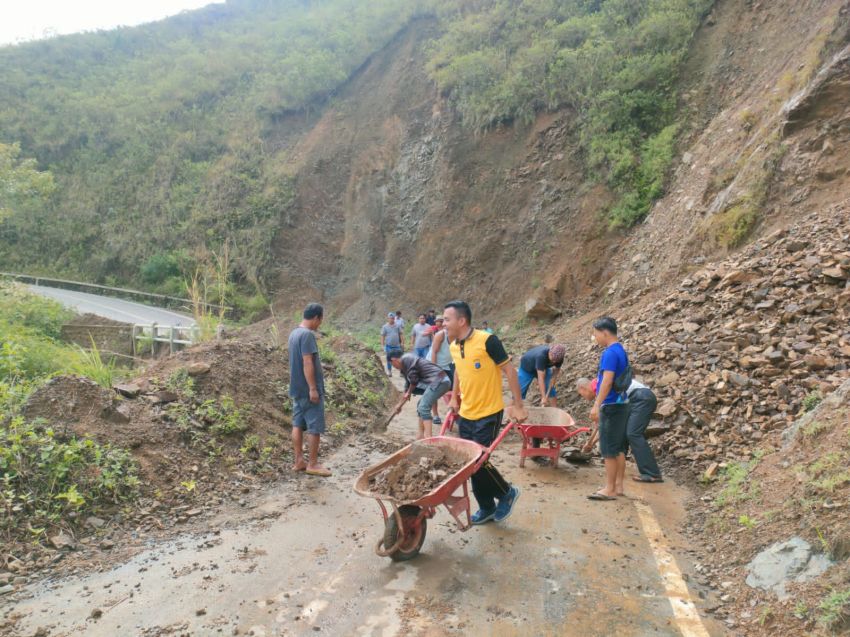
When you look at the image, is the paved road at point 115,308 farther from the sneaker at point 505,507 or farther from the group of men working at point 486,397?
the sneaker at point 505,507

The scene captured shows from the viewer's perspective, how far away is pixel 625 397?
207 inches

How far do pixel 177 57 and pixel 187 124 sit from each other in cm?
1078

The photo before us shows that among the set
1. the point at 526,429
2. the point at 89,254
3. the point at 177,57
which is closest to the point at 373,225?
the point at 89,254

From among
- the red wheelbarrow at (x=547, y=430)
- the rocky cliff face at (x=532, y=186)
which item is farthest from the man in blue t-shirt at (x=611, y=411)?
the rocky cliff face at (x=532, y=186)

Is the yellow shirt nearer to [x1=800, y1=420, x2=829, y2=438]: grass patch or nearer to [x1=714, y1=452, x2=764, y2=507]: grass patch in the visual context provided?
[x1=714, y1=452, x2=764, y2=507]: grass patch

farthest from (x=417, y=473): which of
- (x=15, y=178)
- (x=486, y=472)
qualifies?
(x=15, y=178)

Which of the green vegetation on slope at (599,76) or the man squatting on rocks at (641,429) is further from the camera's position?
the green vegetation on slope at (599,76)

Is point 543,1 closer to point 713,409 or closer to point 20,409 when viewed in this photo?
point 713,409

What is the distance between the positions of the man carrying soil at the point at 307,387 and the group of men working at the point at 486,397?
10 millimetres

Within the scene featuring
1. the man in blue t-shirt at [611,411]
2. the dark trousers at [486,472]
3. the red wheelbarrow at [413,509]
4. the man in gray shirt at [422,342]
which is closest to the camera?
the red wheelbarrow at [413,509]

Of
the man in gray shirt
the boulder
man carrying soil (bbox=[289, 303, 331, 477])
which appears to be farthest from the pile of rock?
man carrying soil (bbox=[289, 303, 331, 477])

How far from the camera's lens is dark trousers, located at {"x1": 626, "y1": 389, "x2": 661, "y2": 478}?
5566 mm

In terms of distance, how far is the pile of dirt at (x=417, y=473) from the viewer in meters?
3.98

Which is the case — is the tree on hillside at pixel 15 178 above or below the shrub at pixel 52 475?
above
